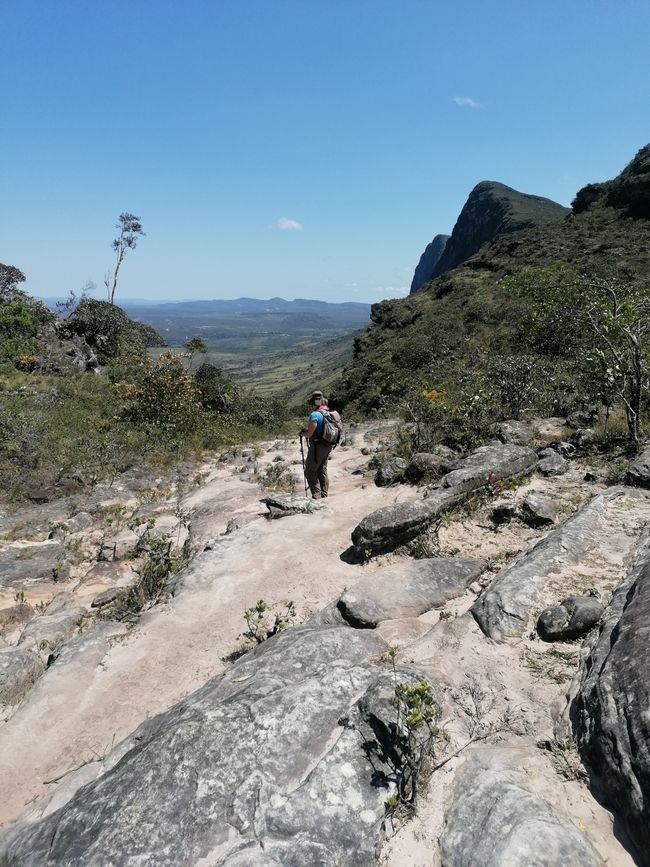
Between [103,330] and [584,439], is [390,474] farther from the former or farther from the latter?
[103,330]

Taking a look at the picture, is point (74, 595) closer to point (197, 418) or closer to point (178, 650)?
point (178, 650)

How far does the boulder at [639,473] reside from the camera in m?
7.65

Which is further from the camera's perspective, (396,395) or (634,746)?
(396,395)

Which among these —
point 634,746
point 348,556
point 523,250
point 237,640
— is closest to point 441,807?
point 634,746

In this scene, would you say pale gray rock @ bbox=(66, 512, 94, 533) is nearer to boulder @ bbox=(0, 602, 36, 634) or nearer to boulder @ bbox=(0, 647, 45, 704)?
boulder @ bbox=(0, 602, 36, 634)

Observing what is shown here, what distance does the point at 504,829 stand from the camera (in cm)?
278

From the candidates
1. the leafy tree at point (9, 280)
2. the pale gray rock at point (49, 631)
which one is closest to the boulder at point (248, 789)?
the pale gray rock at point (49, 631)

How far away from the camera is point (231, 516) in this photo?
32.9ft

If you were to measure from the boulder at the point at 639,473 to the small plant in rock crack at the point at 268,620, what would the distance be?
18.5 feet

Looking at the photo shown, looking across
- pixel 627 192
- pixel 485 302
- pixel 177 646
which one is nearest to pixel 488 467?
pixel 177 646

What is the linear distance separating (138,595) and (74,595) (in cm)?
140

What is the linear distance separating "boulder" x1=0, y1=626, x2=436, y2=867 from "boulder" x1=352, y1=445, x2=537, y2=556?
11.1 ft

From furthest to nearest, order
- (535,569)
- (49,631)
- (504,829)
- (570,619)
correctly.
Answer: (49,631) < (535,569) < (570,619) < (504,829)

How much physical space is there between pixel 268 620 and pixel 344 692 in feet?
8.20
